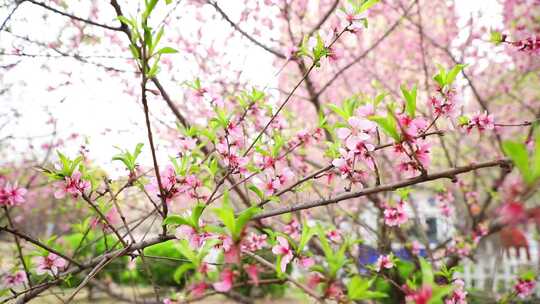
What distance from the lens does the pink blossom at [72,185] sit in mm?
1562

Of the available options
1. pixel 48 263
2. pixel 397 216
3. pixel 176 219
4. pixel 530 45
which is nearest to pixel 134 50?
pixel 176 219

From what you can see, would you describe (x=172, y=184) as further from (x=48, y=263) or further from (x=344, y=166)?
(x=48, y=263)

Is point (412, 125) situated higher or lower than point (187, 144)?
lower

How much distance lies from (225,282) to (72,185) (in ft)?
3.08

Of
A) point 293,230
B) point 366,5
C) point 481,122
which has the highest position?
point 366,5

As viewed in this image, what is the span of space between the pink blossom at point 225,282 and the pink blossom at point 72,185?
2.79 ft

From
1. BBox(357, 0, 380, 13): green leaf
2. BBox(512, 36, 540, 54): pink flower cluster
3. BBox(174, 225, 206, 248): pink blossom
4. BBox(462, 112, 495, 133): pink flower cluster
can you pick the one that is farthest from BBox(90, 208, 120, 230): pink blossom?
BBox(512, 36, 540, 54): pink flower cluster

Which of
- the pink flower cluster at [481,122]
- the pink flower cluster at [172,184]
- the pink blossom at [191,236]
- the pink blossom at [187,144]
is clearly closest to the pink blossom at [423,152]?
the pink flower cluster at [481,122]

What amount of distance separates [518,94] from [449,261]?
14.5 feet

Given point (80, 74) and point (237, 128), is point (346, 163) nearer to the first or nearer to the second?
point (237, 128)

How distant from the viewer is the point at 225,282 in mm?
973

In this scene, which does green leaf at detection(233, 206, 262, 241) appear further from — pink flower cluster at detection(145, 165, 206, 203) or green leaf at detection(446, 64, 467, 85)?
green leaf at detection(446, 64, 467, 85)

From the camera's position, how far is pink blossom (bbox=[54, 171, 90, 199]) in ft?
5.13

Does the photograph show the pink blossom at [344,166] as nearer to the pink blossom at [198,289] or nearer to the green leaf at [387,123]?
the green leaf at [387,123]
